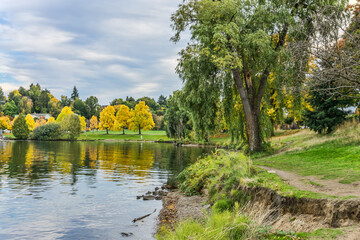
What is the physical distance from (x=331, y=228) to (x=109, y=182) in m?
16.3

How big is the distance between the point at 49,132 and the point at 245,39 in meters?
75.1

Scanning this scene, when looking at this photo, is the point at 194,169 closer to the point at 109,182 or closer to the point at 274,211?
the point at 109,182

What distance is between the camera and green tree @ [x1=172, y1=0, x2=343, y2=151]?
1842cm

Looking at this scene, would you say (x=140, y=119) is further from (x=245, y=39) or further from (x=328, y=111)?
(x=245, y=39)

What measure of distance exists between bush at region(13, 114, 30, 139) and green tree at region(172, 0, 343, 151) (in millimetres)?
79256

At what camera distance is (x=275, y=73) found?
1955cm

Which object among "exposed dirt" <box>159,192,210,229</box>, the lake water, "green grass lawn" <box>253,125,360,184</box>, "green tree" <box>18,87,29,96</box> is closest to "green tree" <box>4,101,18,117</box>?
"green tree" <box>18,87,29,96</box>

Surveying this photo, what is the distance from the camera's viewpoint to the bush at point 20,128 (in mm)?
86375

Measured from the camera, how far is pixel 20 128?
8675 centimetres

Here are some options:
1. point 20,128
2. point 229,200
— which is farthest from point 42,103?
point 229,200

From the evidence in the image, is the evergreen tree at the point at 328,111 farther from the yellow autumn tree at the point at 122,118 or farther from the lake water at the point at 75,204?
the yellow autumn tree at the point at 122,118

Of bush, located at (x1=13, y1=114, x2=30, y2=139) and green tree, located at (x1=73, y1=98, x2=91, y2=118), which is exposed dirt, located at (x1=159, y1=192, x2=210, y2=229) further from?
green tree, located at (x1=73, y1=98, x2=91, y2=118)

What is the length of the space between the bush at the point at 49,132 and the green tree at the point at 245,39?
6943 cm

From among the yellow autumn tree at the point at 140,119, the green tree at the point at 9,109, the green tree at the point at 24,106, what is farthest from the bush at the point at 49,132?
the green tree at the point at 24,106
